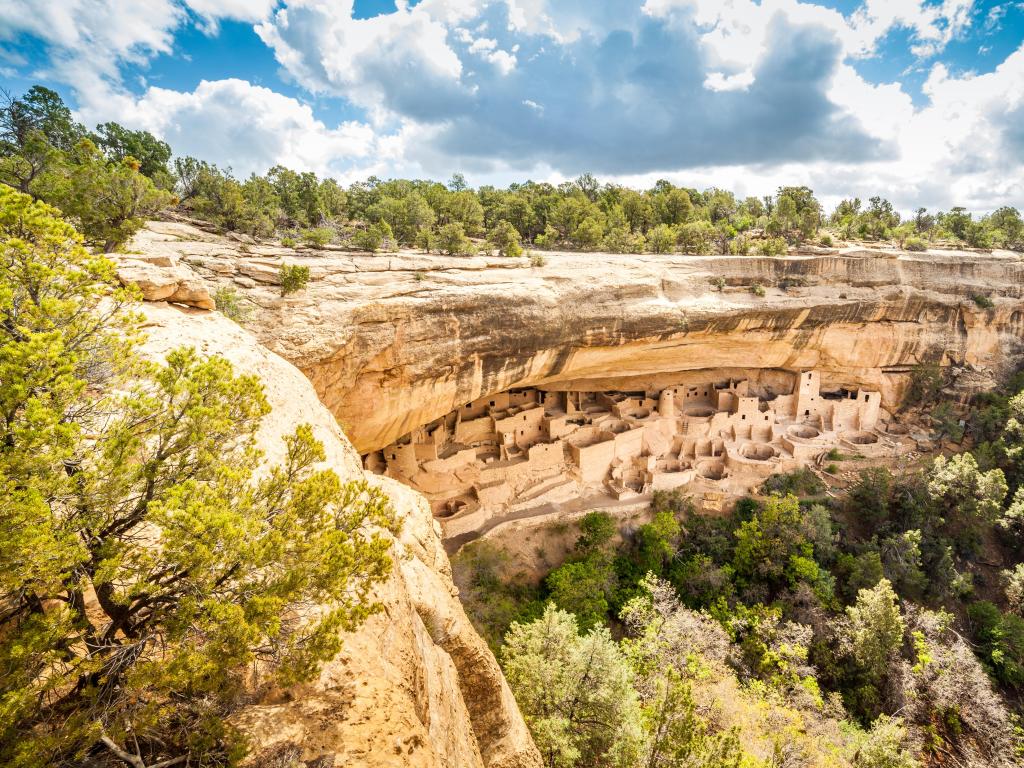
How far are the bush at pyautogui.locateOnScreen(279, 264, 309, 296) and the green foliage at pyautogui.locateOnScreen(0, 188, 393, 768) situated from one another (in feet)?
19.9

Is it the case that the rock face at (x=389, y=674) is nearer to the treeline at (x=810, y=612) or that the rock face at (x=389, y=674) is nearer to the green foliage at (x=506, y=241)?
the treeline at (x=810, y=612)

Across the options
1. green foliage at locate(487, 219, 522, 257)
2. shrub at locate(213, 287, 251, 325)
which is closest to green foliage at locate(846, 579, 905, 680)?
green foliage at locate(487, 219, 522, 257)

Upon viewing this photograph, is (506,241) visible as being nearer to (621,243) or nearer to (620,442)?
(621,243)

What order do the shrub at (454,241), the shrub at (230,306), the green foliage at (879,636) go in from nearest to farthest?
the shrub at (230,306) → the green foliage at (879,636) → the shrub at (454,241)

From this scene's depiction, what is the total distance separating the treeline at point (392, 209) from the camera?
8.06 meters

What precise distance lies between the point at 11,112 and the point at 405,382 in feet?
35.2

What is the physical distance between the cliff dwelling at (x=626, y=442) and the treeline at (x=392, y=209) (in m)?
5.85

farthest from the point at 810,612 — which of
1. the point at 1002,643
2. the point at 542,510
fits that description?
the point at 542,510

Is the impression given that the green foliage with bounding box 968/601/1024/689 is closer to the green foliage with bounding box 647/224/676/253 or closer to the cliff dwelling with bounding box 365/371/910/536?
the cliff dwelling with bounding box 365/371/910/536

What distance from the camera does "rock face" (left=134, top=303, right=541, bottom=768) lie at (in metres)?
2.84

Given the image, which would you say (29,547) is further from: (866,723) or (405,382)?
(866,723)

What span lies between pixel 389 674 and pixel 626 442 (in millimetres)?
14017

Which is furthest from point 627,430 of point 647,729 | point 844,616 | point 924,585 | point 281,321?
point 281,321

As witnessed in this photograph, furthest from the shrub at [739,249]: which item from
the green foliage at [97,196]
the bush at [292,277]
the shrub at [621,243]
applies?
the green foliage at [97,196]
